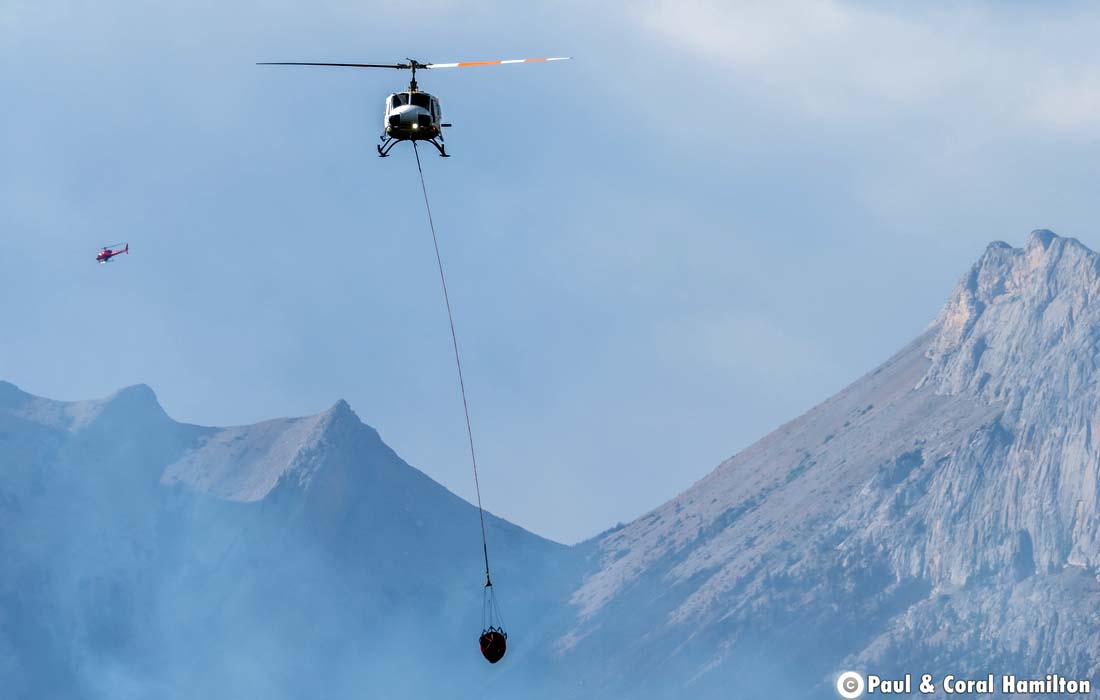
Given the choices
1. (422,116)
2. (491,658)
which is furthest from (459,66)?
(491,658)

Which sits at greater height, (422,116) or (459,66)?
(422,116)

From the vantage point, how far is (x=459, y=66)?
121 metres

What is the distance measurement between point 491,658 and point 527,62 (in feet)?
155

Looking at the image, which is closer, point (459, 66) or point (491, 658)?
point (459, 66)

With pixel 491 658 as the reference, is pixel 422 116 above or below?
above

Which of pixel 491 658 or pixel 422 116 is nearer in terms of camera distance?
pixel 422 116

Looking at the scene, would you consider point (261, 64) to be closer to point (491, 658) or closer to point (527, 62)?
point (527, 62)

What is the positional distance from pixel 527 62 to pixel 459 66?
710 cm

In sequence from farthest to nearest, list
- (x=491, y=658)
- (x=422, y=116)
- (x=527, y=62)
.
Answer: (x=491, y=658), (x=422, y=116), (x=527, y=62)

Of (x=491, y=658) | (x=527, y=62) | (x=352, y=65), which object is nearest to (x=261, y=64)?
(x=352, y=65)

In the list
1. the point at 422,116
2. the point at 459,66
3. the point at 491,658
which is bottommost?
the point at 491,658

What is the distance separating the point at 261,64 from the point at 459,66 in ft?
36.8

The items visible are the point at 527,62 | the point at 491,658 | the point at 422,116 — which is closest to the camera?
the point at 527,62

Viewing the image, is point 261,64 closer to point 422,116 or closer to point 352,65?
point 352,65
